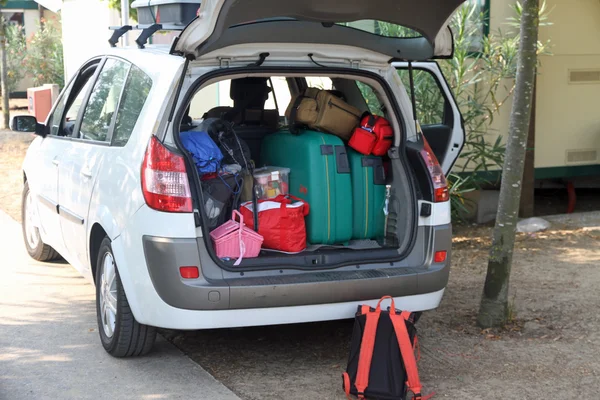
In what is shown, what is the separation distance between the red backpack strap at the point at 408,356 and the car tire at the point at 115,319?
139 centimetres

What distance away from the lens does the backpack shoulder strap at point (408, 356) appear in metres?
4.50

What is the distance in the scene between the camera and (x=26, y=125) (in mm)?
6625

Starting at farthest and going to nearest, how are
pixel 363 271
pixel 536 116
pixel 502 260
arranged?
pixel 536 116, pixel 502 260, pixel 363 271

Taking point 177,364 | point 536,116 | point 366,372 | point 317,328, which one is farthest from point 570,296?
point 536,116

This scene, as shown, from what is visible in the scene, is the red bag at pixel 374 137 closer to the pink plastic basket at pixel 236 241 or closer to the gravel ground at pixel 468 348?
the pink plastic basket at pixel 236 241

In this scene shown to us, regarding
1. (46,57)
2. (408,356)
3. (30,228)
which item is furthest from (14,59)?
(408,356)

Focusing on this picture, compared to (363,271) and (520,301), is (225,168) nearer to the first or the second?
(363,271)

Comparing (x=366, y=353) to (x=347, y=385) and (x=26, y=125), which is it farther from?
(x=26, y=125)

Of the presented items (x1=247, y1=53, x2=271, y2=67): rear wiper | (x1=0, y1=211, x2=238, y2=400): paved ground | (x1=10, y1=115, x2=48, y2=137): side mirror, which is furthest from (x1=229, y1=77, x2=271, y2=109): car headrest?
(x1=0, y1=211, x2=238, y2=400): paved ground

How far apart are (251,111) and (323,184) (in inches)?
42.5

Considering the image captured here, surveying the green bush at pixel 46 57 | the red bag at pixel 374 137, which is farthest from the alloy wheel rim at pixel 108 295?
the green bush at pixel 46 57

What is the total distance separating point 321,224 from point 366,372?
3.46ft

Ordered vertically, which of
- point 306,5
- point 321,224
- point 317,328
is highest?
point 306,5

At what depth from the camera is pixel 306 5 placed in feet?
15.0
